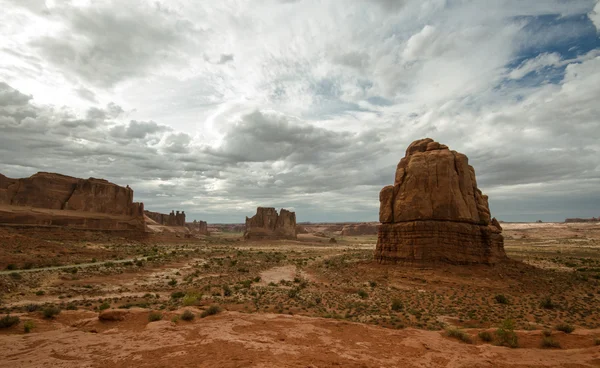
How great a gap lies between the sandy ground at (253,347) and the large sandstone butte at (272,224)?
3896 inches

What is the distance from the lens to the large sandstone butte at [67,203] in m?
57.6

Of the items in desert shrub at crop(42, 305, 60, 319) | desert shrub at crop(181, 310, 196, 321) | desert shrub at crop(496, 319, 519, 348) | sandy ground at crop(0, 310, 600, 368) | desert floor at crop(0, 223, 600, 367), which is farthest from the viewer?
desert shrub at crop(42, 305, 60, 319)

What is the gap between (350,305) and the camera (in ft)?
62.1

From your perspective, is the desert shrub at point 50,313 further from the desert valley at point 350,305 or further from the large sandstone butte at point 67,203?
the large sandstone butte at point 67,203

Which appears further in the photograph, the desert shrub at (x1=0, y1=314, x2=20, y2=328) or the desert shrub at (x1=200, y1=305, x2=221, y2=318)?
the desert shrub at (x1=200, y1=305, x2=221, y2=318)

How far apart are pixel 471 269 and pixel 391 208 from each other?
1005 centimetres

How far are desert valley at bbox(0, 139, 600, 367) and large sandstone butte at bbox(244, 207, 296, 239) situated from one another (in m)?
66.9

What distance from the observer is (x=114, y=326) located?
43.5 feet

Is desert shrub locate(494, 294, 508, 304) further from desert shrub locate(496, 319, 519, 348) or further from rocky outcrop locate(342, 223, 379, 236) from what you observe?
rocky outcrop locate(342, 223, 379, 236)

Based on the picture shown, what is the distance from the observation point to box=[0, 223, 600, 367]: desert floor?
1017cm

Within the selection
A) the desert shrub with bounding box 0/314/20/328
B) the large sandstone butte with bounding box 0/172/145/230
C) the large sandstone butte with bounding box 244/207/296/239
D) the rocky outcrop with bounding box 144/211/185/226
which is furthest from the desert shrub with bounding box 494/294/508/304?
the rocky outcrop with bounding box 144/211/185/226

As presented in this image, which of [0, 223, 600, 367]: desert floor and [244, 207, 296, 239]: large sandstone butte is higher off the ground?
[244, 207, 296, 239]: large sandstone butte

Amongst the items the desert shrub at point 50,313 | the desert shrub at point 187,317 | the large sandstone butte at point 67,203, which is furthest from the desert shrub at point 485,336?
the large sandstone butte at point 67,203

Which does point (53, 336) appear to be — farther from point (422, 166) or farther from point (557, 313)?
point (422, 166)
